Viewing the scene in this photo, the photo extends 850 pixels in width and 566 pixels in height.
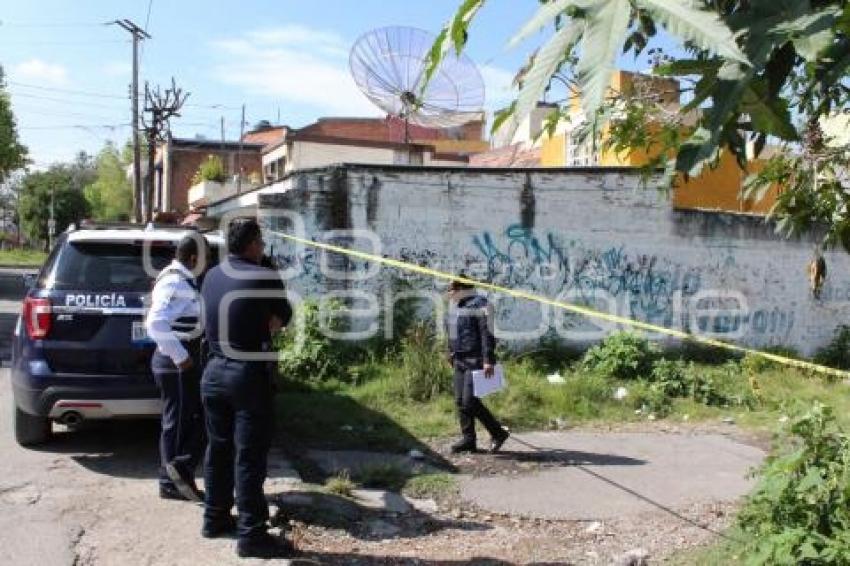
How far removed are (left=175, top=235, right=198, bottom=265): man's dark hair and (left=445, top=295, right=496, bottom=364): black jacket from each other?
2871mm

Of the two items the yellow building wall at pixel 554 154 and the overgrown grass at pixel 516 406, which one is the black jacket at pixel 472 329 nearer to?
the overgrown grass at pixel 516 406

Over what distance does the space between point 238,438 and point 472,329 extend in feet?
11.9

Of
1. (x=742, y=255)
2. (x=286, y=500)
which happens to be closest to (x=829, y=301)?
(x=742, y=255)

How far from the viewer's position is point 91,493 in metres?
5.79

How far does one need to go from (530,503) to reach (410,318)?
5252 millimetres

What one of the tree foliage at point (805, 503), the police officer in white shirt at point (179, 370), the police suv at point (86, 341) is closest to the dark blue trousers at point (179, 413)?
the police officer in white shirt at point (179, 370)

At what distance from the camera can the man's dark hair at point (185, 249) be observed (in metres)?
5.84

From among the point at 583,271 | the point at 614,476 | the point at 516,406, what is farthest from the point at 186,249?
the point at 583,271

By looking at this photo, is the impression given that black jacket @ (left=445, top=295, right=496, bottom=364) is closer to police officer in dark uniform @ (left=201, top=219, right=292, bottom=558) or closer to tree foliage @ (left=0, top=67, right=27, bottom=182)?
police officer in dark uniform @ (left=201, top=219, right=292, bottom=558)

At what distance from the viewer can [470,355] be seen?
799cm

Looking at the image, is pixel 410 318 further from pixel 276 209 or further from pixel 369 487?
pixel 369 487

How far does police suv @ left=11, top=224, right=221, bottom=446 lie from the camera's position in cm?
620

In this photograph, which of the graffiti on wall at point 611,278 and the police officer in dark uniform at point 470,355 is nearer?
the police officer in dark uniform at point 470,355

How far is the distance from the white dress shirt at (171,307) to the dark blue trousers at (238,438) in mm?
778
